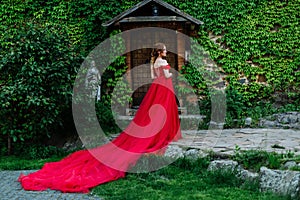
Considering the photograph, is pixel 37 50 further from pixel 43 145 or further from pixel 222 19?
pixel 222 19

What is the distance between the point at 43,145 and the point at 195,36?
549cm

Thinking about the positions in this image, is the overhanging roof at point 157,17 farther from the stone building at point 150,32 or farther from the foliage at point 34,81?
the foliage at point 34,81

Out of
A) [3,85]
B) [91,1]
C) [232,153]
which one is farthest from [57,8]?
[232,153]

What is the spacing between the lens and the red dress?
5348mm

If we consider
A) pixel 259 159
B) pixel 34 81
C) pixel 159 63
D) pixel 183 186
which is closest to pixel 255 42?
pixel 159 63

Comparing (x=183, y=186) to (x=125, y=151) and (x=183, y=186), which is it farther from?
(x=125, y=151)

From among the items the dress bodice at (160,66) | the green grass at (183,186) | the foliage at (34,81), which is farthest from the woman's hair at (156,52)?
A: the green grass at (183,186)

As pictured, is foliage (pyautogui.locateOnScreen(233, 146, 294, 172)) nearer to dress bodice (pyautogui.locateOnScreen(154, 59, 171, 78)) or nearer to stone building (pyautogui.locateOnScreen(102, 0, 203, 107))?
dress bodice (pyautogui.locateOnScreen(154, 59, 171, 78))

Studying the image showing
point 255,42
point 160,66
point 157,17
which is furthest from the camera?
point 255,42

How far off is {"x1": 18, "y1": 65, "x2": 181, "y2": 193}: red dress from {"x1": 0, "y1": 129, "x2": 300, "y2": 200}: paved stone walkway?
0.64 feet

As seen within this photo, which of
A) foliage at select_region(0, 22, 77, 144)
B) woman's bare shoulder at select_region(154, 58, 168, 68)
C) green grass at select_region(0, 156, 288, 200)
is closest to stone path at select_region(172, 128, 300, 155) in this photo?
green grass at select_region(0, 156, 288, 200)

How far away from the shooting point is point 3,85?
7.70 metres

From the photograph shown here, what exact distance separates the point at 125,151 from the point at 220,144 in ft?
6.22

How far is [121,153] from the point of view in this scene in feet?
20.3
